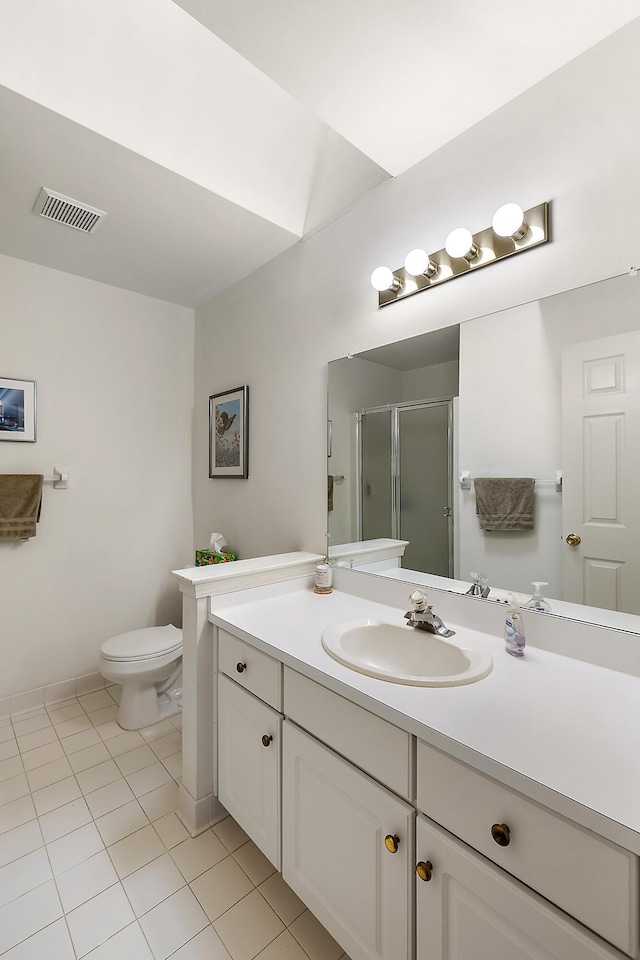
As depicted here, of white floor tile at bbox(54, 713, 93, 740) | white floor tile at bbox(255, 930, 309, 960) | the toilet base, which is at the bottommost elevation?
white floor tile at bbox(255, 930, 309, 960)

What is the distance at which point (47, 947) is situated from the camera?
3.73 feet

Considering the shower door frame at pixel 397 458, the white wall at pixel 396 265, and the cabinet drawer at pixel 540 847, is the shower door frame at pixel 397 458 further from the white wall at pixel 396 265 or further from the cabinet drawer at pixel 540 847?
the cabinet drawer at pixel 540 847

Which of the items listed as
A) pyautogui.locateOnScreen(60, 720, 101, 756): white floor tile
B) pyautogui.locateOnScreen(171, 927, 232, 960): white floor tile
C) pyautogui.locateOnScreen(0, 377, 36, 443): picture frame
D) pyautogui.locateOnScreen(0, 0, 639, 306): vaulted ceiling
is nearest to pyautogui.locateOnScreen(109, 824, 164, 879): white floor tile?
pyautogui.locateOnScreen(171, 927, 232, 960): white floor tile

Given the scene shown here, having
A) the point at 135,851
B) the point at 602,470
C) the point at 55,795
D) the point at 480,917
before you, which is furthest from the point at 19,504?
the point at 602,470

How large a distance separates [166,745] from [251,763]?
0.92 metres

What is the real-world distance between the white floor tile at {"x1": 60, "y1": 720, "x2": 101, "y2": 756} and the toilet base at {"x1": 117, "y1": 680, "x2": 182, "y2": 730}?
128 mm

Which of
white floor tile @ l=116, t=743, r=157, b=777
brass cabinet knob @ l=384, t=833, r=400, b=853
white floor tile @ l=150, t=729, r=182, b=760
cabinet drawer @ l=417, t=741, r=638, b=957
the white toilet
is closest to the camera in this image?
cabinet drawer @ l=417, t=741, r=638, b=957

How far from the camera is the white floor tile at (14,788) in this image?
167cm

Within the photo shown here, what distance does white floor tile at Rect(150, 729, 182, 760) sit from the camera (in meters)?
1.94

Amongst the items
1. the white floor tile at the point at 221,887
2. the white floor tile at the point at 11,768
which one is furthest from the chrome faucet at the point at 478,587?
the white floor tile at the point at 11,768

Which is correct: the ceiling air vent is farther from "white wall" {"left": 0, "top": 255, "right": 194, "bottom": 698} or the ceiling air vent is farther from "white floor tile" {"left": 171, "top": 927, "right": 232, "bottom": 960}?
"white floor tile" {"left": 171, "top": 927, "right": 232, "bottom": 960}

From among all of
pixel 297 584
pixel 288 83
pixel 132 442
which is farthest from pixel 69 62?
pixel 297 584

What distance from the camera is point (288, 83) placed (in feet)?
4.16

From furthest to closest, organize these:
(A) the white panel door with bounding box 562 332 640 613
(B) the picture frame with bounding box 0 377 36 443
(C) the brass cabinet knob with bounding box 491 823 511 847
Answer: (B) the picture frame with bounding box 0 377 36 443
(A) the white panel door with bounding box 562 332 640 613
(C) the brass cabinet knob with bounding box 491 823 511 847
